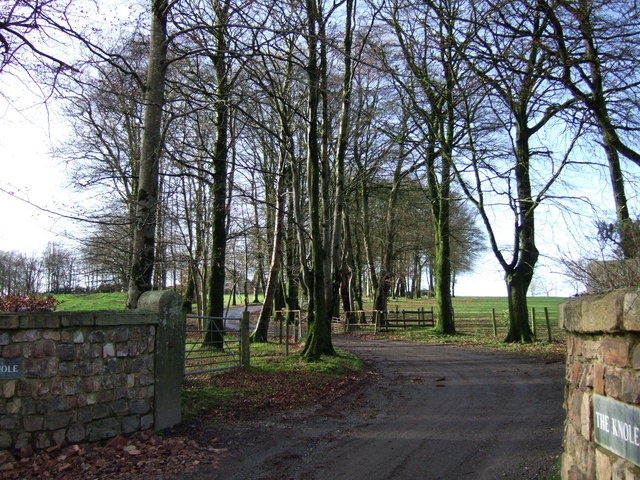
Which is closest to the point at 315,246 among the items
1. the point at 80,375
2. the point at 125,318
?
the point at 125,318

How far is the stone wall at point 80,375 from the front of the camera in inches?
232

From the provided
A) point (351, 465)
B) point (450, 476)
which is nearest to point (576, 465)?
point (450, 476)

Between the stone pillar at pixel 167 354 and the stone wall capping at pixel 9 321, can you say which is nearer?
the stone wall capping at pixel 9 321

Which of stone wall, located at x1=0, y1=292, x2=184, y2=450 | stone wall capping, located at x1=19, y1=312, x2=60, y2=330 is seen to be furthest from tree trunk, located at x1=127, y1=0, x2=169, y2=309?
stone wall capping, located at x1=19, y1=312, x2=60, y2=330

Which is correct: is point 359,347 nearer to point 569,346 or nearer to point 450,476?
point 450,476

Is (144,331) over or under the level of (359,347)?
over

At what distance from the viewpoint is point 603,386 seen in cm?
319

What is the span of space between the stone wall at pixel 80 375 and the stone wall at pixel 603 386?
5.30 metres

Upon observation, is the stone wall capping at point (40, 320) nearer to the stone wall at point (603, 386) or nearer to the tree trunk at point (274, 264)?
the stone wall at point (603, 386)

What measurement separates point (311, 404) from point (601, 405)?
6.42 m

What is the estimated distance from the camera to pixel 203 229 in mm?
21172

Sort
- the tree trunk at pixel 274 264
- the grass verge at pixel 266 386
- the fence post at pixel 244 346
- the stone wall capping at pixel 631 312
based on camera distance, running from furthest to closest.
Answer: the tree trunk at pixel 274 264, the fence post at pixel 244 346, the grass verge at pixel 266 386, the stone wall capping at pixel 631 312

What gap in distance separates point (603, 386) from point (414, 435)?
4.19 metres

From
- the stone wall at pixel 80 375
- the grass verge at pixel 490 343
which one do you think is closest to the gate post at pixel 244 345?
the stone wall at pixel 80 375
